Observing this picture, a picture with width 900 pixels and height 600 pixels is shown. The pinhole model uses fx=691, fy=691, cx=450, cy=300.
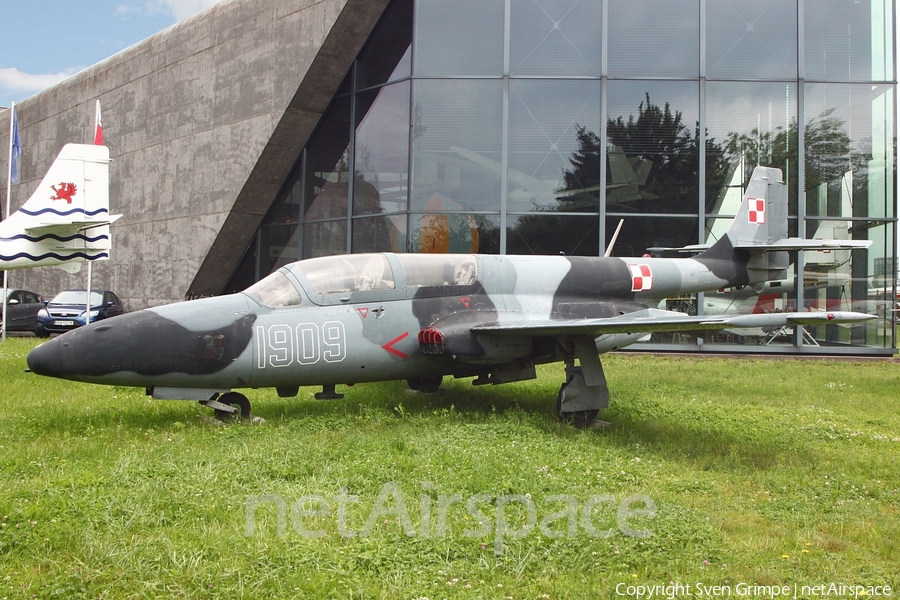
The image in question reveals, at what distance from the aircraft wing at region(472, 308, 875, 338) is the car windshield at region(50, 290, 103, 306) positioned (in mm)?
15325

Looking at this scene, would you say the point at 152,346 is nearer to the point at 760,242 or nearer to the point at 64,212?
the point at 64,212

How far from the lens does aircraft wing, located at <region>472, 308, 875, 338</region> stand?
19.6 feet

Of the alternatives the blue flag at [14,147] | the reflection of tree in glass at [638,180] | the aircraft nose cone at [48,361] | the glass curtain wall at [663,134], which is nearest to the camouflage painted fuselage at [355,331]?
the aircraft nose cone at [48,361]

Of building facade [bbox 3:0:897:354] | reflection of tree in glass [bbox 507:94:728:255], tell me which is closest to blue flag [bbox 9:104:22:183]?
building facade [bbox 3:0:897:354]

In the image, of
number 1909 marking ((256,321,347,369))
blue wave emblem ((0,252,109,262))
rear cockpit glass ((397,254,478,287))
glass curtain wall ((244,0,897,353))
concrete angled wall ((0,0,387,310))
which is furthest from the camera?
concrete angled wall ((0,0,387,310))

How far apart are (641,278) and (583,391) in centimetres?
241

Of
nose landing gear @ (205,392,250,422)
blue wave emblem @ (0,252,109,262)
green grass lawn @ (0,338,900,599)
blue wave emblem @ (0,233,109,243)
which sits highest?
blue wave emblem @ (0,233,109,243)

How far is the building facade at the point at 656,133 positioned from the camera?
15742mm

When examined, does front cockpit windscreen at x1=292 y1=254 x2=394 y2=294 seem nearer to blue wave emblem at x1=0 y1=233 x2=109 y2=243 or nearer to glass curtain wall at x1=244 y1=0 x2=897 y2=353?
blue wave emblem at x1=0 y1=233 x2=109 y2=243

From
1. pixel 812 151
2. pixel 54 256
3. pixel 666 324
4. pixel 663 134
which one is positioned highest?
pixel 663 134

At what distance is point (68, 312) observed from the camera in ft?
59.0

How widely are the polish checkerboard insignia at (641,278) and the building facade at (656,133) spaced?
6.37 metres

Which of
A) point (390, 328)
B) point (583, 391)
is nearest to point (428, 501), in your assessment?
point (390, 328)

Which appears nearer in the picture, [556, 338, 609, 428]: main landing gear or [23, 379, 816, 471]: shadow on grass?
[23, 379, 816, 471]: shadow on grass
